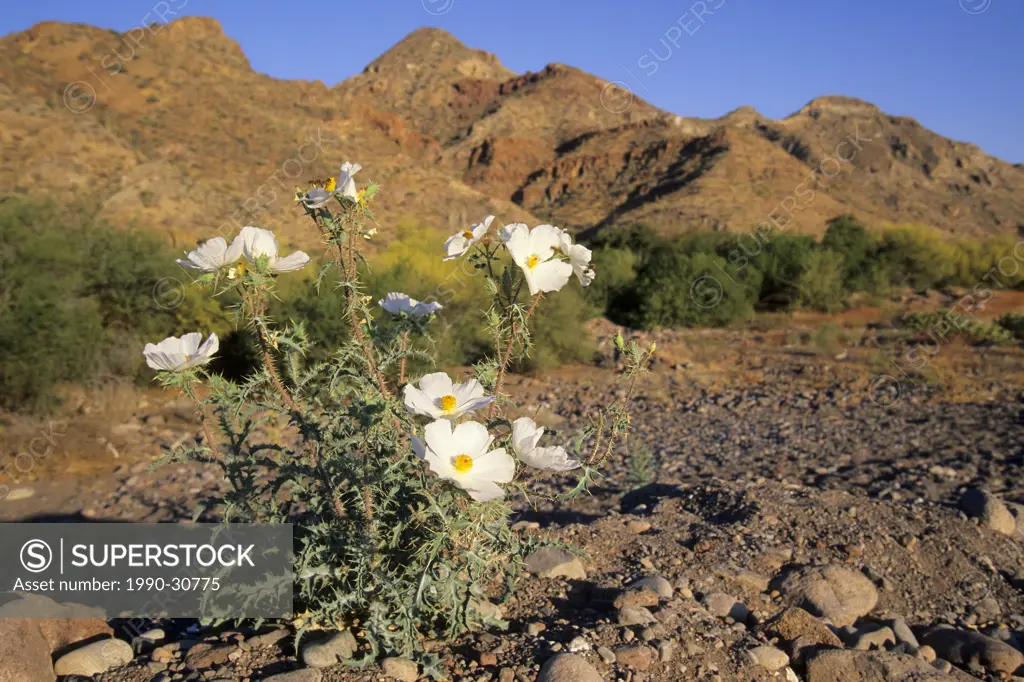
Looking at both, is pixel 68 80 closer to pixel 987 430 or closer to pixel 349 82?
pixel 987 430

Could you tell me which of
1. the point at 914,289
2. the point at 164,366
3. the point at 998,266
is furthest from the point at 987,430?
the point at 998,266

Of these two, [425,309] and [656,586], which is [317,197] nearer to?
[425,309]

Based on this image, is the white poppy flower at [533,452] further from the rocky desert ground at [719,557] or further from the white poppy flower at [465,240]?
the rocky desert ground at [719,557]

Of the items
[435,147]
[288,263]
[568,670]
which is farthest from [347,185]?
[435,147]

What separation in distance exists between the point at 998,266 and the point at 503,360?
22306mm

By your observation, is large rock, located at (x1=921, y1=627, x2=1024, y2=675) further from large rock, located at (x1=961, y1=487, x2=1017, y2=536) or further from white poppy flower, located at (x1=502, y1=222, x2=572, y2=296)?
white poppy flower, located at (x1=502, y1=222, x2=572, y2=296)

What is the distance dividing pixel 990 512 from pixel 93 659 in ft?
14.0

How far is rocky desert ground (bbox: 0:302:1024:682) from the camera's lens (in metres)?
2.18

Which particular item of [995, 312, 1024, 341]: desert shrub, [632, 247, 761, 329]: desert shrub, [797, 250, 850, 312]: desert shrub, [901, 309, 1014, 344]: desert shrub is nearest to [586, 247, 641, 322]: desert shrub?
[632, 247, 761, 329]: desert shrub

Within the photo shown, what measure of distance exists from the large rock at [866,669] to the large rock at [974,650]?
0.31 meters

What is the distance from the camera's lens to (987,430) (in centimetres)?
635

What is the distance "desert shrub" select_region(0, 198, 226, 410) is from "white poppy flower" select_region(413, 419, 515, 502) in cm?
655

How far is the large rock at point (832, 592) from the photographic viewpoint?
298cm

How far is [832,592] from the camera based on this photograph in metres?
3.05
